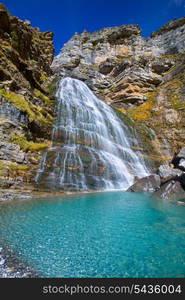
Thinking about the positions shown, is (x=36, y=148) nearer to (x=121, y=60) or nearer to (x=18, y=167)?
(x=18, y=167)

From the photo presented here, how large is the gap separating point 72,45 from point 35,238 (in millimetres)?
81913

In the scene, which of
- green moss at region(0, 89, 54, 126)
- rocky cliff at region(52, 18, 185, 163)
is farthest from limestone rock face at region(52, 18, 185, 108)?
green moss at region(0, 89, 54, 126)

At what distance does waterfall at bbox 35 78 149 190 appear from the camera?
17.6m

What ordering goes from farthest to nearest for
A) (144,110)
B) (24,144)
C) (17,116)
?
Result: (144,110), (17,116), (24,144)

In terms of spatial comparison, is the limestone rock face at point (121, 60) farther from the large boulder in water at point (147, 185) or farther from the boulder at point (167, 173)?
the large boulder in water at point (147, 185)

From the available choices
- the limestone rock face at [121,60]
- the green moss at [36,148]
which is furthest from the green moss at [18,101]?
the limestone rock face at [121,60]

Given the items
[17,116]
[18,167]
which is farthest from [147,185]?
[17,116]

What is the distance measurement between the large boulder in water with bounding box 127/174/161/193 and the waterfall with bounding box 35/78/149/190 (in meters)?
2.00

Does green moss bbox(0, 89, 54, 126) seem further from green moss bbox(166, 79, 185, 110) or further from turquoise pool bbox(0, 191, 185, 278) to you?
green moss bbox(166, 79, 185, 110)

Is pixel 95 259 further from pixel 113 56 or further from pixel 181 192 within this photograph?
pixel 113 56

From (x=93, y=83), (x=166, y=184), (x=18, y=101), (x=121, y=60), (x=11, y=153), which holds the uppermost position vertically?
(x=121, y=60)

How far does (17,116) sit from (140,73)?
45.5 metres

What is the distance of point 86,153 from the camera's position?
20.6 m

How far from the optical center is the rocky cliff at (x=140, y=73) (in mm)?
36750
